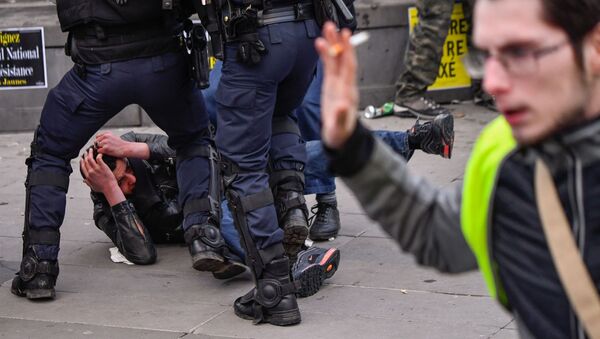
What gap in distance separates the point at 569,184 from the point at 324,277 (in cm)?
338

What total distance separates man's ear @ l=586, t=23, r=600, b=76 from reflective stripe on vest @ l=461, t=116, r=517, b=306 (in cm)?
23

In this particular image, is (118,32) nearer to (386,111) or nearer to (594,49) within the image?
(594,49)

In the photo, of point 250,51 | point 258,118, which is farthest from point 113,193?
point 250,51

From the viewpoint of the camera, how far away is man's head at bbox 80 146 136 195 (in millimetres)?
5988

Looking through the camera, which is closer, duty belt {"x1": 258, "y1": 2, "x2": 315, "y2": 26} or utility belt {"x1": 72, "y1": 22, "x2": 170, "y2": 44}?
duty belt {"x1": 258, "y1": 2, "x2": 315, "y2": 26}

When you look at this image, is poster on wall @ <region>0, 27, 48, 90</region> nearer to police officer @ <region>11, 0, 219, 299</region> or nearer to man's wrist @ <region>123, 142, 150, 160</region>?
man's wrist @ <region>123, 142, 150, 160</region>

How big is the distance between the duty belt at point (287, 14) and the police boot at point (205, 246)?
1.11m

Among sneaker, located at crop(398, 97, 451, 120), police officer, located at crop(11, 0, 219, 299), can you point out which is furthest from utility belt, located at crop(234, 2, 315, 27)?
sneaker, located at crop(398, 97, 451, 120)

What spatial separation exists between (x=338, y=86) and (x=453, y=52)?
7810 mm

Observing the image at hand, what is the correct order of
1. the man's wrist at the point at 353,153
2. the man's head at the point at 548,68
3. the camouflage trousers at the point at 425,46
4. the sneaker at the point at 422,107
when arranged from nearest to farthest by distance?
the man's head at the point at 548,68 → the man's wrist at the point at 353,153 → the camouflage trousers at the point at 425,46 → the sneaker at the point at 422,107

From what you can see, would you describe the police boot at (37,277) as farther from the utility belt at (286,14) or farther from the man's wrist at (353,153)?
the man's wrist at (353,153)

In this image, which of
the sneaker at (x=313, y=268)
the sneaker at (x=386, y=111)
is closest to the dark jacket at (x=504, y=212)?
the sneaker at (x=313, y=268)

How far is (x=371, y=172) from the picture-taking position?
2107mm

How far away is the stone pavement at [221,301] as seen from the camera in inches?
189
